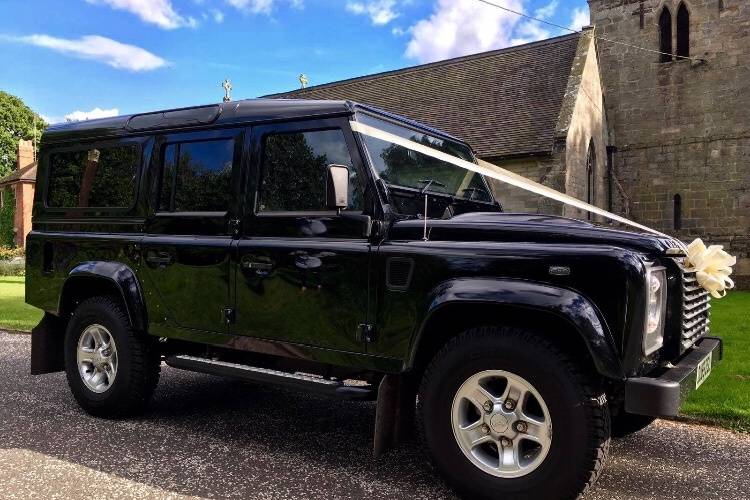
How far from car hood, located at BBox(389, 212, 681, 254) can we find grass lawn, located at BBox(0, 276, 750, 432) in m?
2.40

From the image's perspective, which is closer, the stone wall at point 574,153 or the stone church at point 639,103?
the stone wall at point 574,153

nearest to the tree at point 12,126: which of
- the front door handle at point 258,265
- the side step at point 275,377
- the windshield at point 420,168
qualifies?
the side step at point 275,377

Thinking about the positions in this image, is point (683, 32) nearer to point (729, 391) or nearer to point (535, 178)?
point (535, 178)

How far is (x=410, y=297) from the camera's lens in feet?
11.4

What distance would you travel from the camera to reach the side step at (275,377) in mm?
3668

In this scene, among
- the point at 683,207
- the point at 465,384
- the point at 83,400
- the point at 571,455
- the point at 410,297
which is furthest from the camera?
the point at 683,207

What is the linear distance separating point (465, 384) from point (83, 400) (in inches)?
136

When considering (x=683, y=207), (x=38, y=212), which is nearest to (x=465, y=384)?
(x=38, y=212)

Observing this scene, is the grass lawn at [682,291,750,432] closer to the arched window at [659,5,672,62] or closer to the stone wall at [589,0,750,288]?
the stone wall at [589,0,750,288]

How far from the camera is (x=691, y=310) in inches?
136

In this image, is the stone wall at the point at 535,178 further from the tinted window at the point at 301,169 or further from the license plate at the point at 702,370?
the license plate at the point at 702,370

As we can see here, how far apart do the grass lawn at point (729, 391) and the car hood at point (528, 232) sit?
93.2 inches

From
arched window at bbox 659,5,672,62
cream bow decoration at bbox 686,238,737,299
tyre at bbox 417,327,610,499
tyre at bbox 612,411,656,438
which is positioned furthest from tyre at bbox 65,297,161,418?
arched window at bbox 659,5,672,62

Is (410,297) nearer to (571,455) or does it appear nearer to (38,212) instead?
(571,455)
